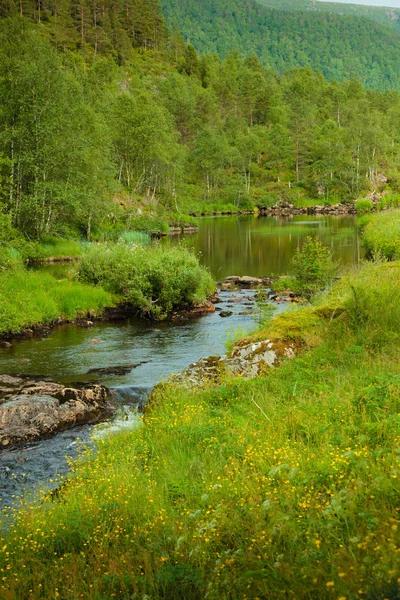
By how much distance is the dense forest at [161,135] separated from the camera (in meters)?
42.0

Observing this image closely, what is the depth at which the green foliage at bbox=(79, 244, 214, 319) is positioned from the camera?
87.9 ft

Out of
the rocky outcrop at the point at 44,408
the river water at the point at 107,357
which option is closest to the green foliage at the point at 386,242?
the river water at the point at 107,357

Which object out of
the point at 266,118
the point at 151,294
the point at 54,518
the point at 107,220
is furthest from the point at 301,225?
the point at 266,118

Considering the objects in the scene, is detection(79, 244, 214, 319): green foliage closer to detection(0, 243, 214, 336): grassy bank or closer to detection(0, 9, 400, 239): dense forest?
detection(0, 243, 214, 336): grassy bank

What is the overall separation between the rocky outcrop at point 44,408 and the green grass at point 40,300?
7973 mm

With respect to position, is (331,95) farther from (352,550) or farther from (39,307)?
(352,550)

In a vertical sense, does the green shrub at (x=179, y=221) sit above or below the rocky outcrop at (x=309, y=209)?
above

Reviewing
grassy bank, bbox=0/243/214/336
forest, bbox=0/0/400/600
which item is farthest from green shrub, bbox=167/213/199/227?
grassy bank, bbox=0/243/214/336

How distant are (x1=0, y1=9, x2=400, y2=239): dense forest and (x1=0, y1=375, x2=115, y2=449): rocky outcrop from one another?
2230 cm

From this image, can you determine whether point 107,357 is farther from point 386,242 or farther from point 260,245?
point 260,245

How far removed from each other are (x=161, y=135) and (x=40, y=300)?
50478 millimetres

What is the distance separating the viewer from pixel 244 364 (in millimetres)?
12984

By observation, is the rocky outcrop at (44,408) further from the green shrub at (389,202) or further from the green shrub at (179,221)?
the green shrub at (389,202)

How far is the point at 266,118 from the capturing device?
505 ft
